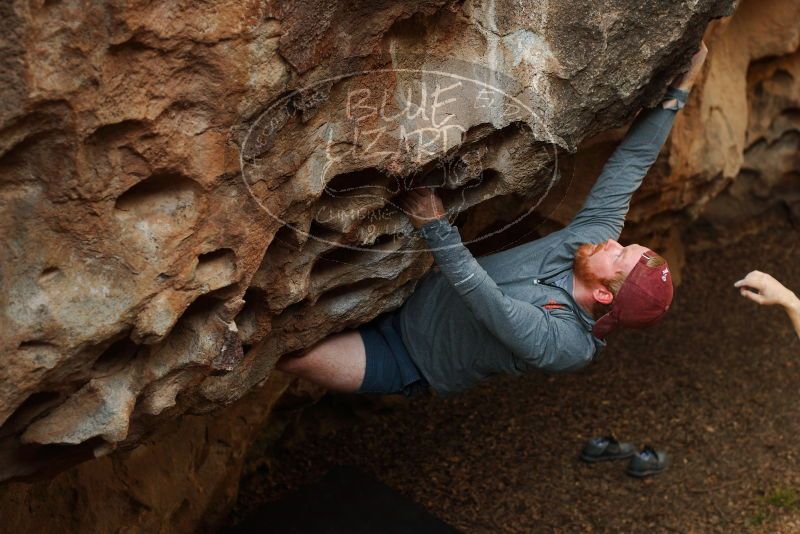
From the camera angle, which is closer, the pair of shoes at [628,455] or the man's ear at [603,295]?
the man's ear at [603,295]

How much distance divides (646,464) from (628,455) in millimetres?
118

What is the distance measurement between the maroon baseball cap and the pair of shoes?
1277 mm

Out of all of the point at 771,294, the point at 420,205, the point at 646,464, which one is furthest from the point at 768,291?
the point at 646,464

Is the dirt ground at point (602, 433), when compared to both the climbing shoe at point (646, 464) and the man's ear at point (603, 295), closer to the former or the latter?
the climbing shoe at point (646, 464)

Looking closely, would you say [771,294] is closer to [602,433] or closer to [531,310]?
[531,310]

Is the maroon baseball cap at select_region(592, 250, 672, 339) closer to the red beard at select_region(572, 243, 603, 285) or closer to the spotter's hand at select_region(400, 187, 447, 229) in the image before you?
the red beard at select_region(572, 243, 603, 285)

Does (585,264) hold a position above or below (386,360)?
above

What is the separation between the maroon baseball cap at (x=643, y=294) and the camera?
2539 mm

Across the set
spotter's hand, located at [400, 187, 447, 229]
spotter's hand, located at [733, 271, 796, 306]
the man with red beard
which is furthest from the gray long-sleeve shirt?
spotter's hand, located at [733, 271, 796, 306]

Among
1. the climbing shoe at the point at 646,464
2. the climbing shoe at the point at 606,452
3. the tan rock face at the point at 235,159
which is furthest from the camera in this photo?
the climbing shoe at the point at 606,452

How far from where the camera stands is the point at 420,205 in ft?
8.06

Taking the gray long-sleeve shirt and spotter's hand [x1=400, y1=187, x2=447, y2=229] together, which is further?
the gray long-sleeve shirt

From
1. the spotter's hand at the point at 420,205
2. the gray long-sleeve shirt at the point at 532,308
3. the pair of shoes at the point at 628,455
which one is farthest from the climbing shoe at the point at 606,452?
the spotter's hand at the point at 420,205

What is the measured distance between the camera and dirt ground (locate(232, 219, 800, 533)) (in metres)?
3.55
